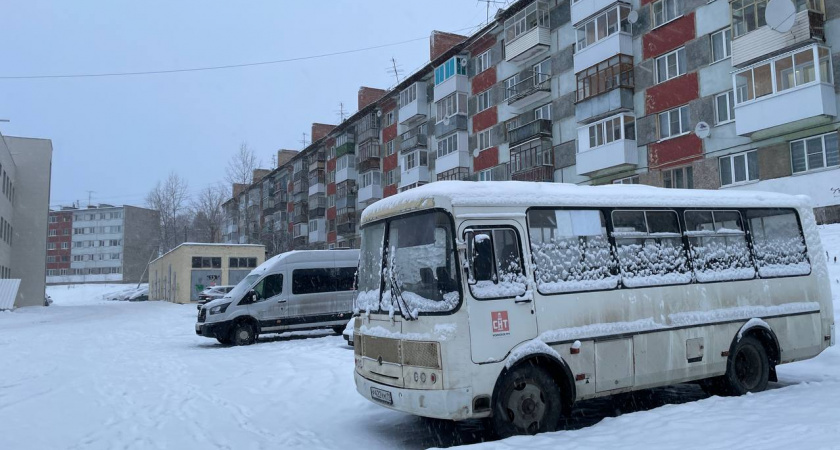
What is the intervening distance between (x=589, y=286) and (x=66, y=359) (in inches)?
490

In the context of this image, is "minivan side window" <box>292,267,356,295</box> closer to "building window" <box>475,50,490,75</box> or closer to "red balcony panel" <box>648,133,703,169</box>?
"red balcony panel" <box>648,133,703,169</box>

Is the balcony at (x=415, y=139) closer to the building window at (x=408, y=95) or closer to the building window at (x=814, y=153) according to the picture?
the building window at (x=408, y=95)

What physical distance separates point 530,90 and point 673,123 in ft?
29.0

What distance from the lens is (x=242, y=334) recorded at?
16969mm

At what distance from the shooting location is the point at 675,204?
313 inches

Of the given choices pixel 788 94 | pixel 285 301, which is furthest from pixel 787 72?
pixel 285 301

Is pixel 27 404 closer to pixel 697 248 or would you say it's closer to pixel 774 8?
pixel 697 248

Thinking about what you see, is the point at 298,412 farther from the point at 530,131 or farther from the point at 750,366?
the point at 530,131

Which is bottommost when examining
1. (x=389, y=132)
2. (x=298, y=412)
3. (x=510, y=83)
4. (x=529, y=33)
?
(x=298, y=412)

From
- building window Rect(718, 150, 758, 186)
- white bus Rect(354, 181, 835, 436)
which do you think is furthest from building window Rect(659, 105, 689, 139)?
Answer: white bus Rect(354, 181, 835, 436)

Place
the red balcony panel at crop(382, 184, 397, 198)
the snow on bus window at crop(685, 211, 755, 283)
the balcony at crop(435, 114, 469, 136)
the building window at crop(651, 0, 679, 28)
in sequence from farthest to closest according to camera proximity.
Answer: the red balcony panel at crop(382, 184, 397, 198)
the balcony at crop(435, 114, 469, 136)
the building window at crop(651, 0, 679, 28)
the snow on bus window at crop(685, 211, 755, 283)

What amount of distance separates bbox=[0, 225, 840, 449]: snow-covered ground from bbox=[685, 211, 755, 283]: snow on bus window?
1.55 m

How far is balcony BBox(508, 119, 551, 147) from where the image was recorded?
3259cm

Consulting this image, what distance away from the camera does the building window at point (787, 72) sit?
67.6 feet
